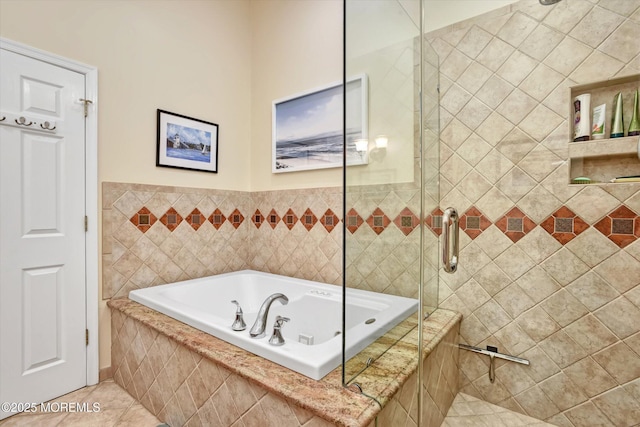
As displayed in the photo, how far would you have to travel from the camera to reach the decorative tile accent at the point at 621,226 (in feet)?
4.63

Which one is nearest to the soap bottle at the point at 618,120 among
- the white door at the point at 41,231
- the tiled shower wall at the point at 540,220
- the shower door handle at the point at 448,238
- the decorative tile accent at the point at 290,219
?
the tiled shower wall at the point at 540,220

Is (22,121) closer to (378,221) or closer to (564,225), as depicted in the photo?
(378,221)

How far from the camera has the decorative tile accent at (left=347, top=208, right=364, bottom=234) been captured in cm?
110

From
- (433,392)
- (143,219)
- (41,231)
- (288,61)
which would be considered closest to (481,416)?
(433,392)

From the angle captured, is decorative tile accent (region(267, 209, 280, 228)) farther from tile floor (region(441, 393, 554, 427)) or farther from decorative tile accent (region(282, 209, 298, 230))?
tile floor (region(441, 393, 554, 427))

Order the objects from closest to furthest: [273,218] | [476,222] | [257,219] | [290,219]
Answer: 1. [476,222]
2. [290,219]
3. [273,218]
4. [257,219]

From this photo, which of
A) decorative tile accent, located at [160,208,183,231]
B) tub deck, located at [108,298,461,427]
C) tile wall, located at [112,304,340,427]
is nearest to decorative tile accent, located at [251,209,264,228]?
decorative tile accent, located at [160,208,183,231]

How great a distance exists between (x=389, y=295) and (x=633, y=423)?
132cm

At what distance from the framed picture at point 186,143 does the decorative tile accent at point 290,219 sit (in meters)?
0.72

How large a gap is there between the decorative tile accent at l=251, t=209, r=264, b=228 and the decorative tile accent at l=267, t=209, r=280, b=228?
96 mm

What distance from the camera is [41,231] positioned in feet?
5.79

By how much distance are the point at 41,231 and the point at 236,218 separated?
134 cm

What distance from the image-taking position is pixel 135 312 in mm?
1778

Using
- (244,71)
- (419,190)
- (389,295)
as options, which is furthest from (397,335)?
(244,71)
